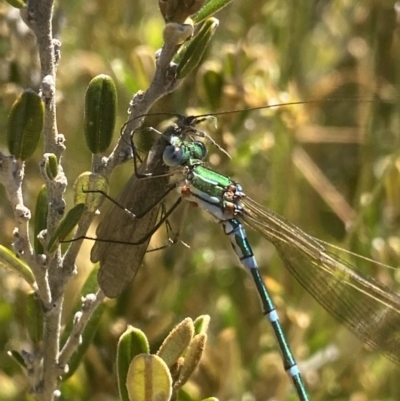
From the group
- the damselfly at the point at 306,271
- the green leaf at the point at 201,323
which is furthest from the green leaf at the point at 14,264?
the damselfly at the point at 306,271

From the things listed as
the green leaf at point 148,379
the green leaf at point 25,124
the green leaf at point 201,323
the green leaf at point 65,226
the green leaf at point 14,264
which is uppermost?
the green leaf at point 25,124

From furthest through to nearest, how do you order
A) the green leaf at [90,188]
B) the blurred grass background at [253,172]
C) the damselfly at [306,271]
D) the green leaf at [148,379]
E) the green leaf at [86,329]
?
the damselfly at [306,271], the blurred grass background at [253,172], the green leaf at [86,329], the green leaf at [90,188], the green leaf at [148,379]

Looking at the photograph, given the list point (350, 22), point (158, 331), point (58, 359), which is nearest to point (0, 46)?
point (158, 331)

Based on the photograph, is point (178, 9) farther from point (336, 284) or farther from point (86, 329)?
point (336, 284)

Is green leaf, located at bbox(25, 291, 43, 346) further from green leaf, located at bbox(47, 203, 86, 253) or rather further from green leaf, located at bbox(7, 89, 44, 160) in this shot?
green leaf, located at bbox(7, 89, 44, 160)

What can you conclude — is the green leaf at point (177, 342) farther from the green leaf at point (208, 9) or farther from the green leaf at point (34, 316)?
the green leaf at point (208, 9)

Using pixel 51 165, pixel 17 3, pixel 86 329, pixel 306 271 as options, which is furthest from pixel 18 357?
pixel 306 271
